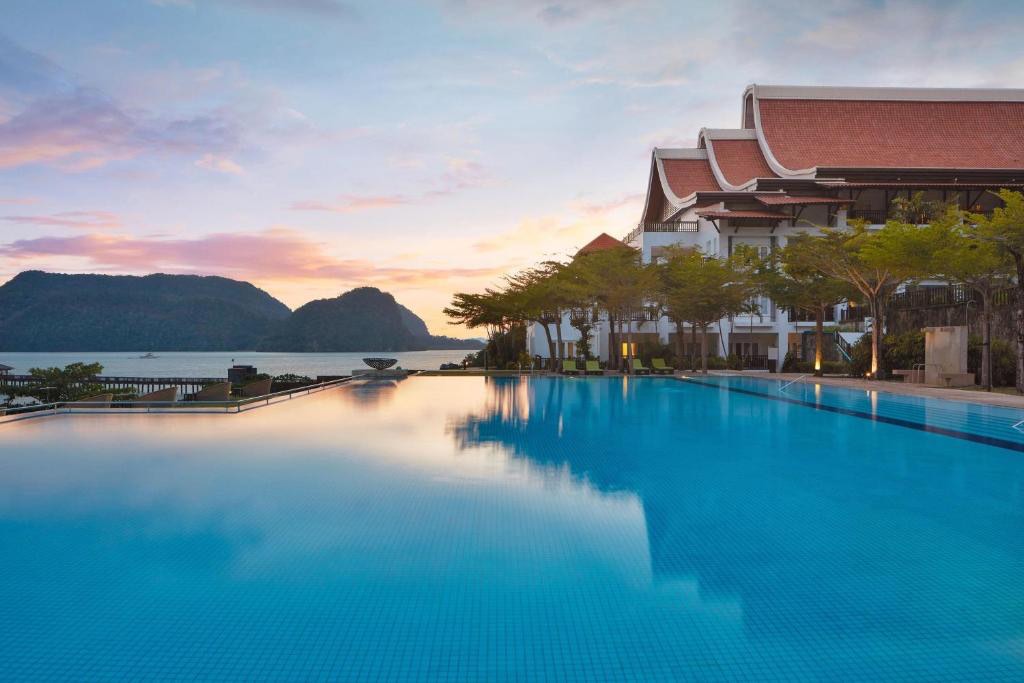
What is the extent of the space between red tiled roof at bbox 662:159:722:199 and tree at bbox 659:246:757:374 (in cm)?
1289

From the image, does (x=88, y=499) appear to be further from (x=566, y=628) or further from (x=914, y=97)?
(x=914, y=97)

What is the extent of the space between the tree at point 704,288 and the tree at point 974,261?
31.9 ft

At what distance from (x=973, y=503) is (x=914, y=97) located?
151 ft

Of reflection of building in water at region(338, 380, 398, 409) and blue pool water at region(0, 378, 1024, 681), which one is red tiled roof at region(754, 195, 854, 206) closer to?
reflection of building in water at region(338, 380, 398, 409)

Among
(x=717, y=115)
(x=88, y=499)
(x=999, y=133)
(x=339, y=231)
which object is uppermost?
(x=717, y=115)

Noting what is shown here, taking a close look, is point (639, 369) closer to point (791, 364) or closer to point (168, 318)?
point (791, 364)

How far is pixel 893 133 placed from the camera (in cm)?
4306

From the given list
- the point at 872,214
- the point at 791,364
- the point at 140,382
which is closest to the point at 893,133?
the point at 872,214

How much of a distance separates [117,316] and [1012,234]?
155 meters

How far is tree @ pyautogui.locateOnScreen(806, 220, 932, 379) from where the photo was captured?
68.3 ft

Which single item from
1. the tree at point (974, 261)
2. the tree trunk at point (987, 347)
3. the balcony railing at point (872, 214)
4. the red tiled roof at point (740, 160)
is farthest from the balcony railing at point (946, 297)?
the red tiled roof at point (740, 160)

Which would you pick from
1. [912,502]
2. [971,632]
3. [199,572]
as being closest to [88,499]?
[199,572]

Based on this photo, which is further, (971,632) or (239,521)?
(239,521)

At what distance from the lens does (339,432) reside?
41.9 ft
